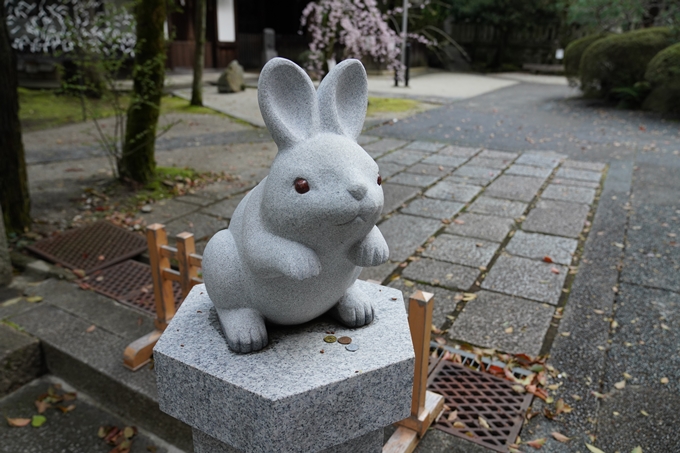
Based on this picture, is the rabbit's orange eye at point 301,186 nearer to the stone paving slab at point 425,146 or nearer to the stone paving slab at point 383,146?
the stone paving slab at point 383,146

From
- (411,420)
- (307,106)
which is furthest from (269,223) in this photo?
(411,420)

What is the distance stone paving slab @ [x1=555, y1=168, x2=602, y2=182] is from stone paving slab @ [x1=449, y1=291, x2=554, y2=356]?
3.76 meters

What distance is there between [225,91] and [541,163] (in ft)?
30.3

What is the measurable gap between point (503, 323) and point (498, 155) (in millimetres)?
5119

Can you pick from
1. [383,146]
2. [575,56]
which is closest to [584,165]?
[383,146]

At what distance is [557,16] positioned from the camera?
74.1 feet

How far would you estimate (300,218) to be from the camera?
1629 millimetres

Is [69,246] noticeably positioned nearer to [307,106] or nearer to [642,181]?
[307,106]

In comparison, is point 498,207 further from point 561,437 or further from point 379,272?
point 561,437

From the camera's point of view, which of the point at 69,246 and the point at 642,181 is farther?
the point at 642,181

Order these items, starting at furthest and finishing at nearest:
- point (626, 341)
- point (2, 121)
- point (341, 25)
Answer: point (341, 25) → point (2, 121) → point (626, 341)

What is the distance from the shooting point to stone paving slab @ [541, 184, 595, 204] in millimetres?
5843

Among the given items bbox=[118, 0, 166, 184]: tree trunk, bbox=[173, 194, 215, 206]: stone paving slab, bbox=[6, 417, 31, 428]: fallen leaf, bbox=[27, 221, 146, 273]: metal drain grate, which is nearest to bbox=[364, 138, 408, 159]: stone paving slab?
bbox=[173, 194, 215, 206]: stone paving slab

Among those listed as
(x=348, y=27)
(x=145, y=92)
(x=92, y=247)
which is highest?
(x=348, y=27)
